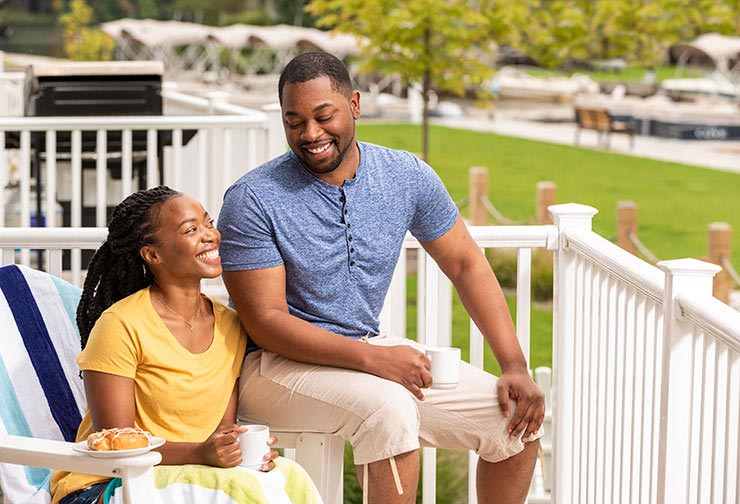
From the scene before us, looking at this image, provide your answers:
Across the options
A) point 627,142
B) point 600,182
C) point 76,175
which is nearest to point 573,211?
point 76,175

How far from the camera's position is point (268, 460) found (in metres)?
2.92

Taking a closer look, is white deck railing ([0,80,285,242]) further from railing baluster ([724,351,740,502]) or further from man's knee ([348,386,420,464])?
railing baluster ([724,351,740,502])

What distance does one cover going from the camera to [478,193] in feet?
45.3

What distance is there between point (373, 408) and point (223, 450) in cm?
42

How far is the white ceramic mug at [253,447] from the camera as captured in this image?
288cm

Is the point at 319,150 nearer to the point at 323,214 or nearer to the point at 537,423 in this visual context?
the point at 323,214

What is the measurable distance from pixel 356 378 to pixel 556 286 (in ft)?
2.97

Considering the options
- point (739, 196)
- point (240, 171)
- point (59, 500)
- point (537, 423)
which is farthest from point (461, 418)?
point (739, 196)

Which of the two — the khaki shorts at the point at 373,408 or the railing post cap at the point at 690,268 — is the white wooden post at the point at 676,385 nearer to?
the railing post cap at the point at 690,268

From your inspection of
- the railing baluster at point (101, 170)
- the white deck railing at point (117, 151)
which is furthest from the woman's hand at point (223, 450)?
the railing baluster at point (101, 170)

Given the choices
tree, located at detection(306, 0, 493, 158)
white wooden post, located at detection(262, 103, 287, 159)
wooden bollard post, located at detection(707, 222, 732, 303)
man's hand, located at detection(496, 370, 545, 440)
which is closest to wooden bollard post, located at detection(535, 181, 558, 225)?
wooden bollard post, located at detection(707, 222, 732, 303)

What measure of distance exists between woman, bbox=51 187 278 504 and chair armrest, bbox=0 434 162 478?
0.62 feet

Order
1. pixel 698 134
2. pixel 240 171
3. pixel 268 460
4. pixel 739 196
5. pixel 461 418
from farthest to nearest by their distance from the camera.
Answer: pixel 698 134 < pixel 739 196 < pixel 240 171 < pixel 461 418 < pixel 268 460

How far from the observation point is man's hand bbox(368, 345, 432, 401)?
319 centimetres
